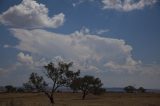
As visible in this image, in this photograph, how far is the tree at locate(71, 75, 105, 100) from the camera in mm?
110375

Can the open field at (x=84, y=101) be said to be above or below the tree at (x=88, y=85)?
below

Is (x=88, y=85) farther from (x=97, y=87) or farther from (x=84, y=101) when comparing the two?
(x=84, y=101)

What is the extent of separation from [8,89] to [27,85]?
127754mm

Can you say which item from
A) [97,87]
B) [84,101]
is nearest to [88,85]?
[97,87]

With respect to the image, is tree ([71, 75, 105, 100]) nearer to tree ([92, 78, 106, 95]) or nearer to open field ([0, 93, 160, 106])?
tree ([92, 78, 106, 95])

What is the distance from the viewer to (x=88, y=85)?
11181 cm

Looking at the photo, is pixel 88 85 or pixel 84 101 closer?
pixel 84 101

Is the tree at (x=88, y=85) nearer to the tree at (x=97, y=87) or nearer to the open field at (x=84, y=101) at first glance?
the tree at (x=97, y=87)

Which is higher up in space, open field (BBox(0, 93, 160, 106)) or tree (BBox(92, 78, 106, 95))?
tree (BBox(92, 78, 106, 95))

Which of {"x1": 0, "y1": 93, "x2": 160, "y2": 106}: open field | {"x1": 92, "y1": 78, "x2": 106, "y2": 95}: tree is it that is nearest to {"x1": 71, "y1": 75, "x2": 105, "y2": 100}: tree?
{"x1": 92, "y1": 78, "x2": 106, "y2": 95}: tree

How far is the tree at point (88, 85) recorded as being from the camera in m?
110

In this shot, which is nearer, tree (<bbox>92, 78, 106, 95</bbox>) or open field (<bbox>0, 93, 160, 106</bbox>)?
open field (<bbox>0, 93, 160, 106</bbox>)

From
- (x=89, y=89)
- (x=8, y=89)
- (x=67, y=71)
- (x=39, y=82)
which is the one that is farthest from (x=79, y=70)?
(x=8, y=89)

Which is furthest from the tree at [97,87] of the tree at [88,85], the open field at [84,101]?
the open field at [84,101]
